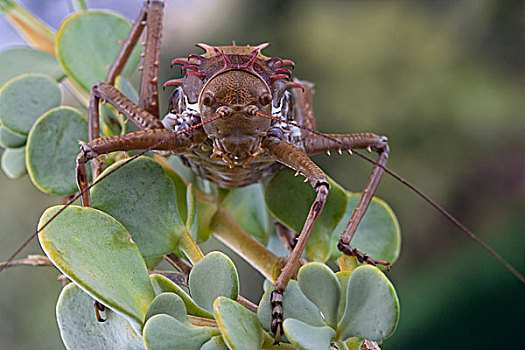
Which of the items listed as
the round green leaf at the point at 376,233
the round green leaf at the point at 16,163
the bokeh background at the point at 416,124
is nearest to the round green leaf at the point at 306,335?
the round green leaf at the point at 376,233

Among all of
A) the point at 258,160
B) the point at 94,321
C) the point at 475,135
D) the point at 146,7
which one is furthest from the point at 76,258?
the point at 475,135

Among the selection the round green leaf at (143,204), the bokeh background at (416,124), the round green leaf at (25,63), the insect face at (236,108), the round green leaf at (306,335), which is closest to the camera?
the round green leaf at (306,335)

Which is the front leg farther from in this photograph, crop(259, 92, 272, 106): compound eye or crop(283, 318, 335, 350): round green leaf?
crop(283, 318, 335, 350): round green leaf

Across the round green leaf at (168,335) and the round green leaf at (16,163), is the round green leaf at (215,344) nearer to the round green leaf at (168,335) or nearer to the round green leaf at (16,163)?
the round green leaf at (168,335)

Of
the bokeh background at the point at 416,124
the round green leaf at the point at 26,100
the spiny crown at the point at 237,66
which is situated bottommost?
the bokeh background at the point at 416,124

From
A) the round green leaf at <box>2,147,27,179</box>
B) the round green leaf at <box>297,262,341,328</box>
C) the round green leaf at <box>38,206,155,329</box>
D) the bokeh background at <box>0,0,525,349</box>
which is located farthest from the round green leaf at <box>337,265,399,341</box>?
the bokeh background at <box>0,0,525,349</box>

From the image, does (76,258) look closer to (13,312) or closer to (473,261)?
(473,261)

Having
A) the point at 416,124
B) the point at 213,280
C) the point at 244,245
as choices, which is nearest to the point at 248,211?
the point at 244,245

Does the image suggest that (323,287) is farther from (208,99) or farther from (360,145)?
(360,145)
